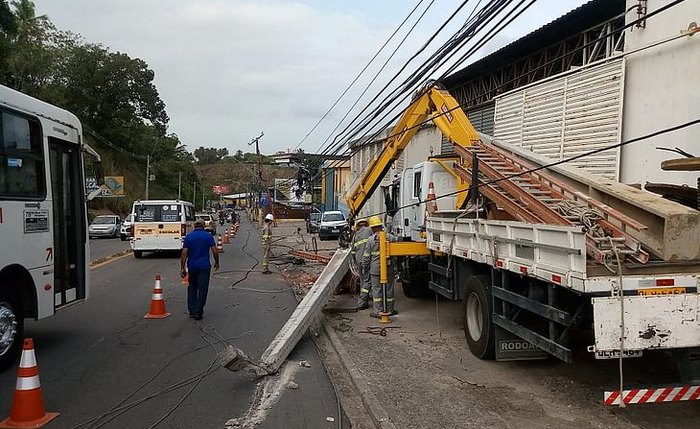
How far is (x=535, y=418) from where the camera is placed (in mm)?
5680

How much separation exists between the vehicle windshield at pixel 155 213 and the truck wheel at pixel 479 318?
1589cm

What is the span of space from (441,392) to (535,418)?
1117mm

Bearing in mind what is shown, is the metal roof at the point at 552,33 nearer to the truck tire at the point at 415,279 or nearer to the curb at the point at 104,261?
the truck tire at the point at 415,279

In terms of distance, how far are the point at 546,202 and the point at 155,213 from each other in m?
17.2

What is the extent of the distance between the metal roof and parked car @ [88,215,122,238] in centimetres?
2624

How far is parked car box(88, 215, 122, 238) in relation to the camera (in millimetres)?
37219

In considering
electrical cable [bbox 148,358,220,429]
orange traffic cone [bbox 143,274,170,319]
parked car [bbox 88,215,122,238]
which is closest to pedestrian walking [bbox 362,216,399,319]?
orange traffic cone [bbox 143,274,170,319]

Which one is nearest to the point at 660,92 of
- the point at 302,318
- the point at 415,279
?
the point at 415,279

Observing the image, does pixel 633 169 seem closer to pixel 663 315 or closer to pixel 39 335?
pixel 663 315

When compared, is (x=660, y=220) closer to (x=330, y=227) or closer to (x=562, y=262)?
(x=562, y=262)

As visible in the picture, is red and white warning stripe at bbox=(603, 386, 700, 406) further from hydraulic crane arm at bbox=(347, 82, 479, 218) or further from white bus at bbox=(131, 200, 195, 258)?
white bus at bbox=(131, 200, 195, 258)

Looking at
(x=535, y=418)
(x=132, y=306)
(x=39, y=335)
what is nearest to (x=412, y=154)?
(x=132, y=306)

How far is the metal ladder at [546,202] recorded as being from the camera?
5.61 meters

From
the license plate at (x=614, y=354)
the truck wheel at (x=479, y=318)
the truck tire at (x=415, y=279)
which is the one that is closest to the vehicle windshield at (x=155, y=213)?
the truck tire at (x=415, y=279)
